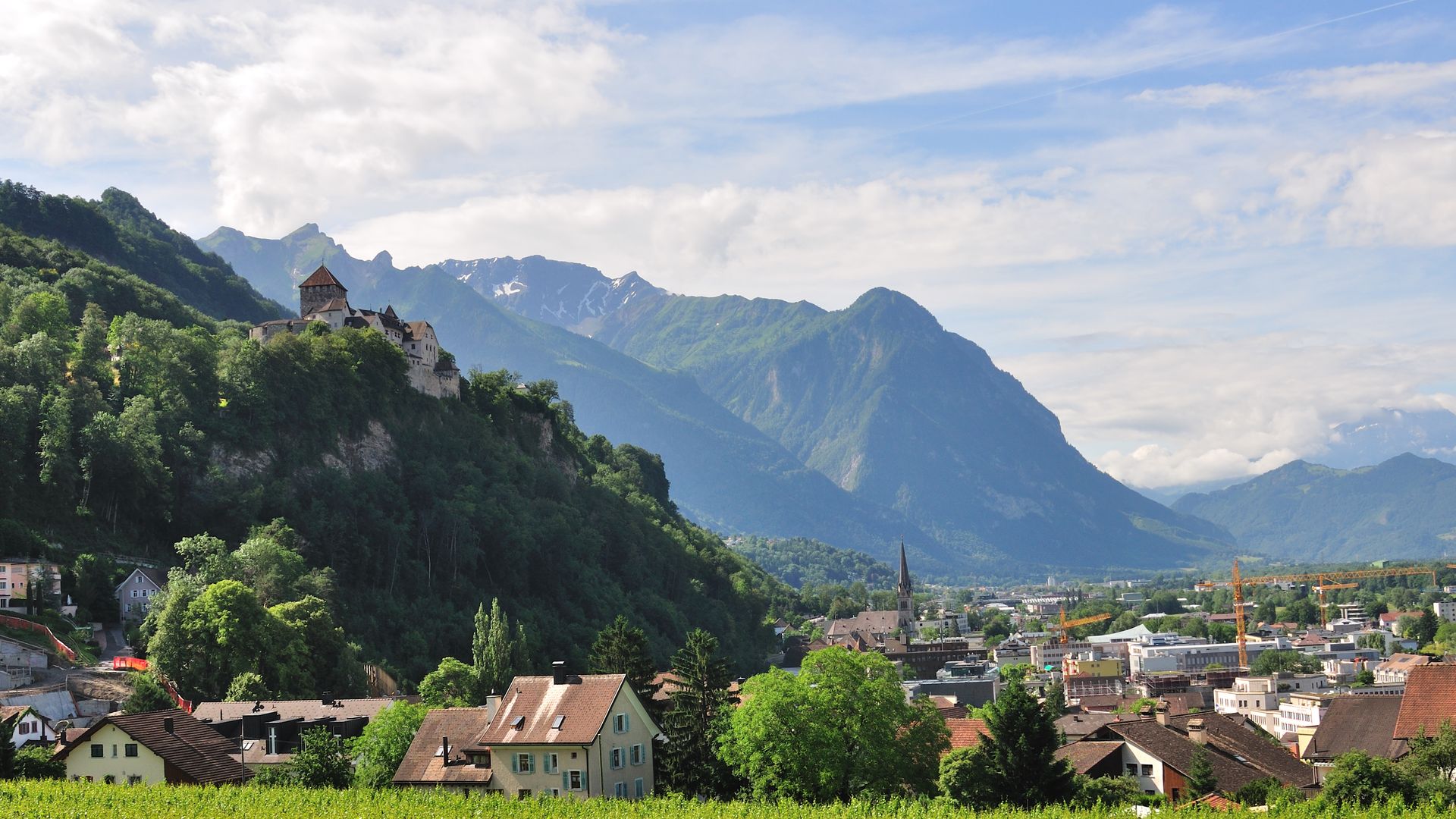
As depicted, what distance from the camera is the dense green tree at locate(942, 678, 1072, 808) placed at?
5931 centimetres

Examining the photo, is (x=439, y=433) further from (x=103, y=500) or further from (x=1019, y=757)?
(x=1019, y=757)

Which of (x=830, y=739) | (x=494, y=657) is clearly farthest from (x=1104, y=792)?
(x=494, y=657)

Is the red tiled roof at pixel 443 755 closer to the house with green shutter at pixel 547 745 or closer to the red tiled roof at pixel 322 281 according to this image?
the house with green shutter at pixel 547 745

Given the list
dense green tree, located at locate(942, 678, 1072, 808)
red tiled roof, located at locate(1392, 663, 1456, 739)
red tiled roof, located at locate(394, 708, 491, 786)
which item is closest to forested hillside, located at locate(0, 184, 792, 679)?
red tiled roof, located at locate(394, 708, 491, 786)

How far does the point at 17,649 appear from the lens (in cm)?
9100

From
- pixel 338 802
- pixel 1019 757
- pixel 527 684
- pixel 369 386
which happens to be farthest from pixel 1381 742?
pixel 369 386

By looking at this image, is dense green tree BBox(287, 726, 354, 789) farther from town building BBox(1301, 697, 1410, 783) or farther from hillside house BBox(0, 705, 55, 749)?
town building BBox(1301, 697, 1410, 783)

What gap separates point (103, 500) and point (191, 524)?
6.91 metres

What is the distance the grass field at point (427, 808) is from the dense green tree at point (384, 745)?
10.6m

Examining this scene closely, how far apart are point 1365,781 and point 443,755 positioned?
127 ft

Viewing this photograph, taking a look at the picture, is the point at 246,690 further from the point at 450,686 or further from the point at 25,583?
the point at 25,583

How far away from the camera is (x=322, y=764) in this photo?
6425cm

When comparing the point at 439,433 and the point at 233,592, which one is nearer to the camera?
the point at 233,592

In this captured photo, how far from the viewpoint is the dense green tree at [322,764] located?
209 ft
